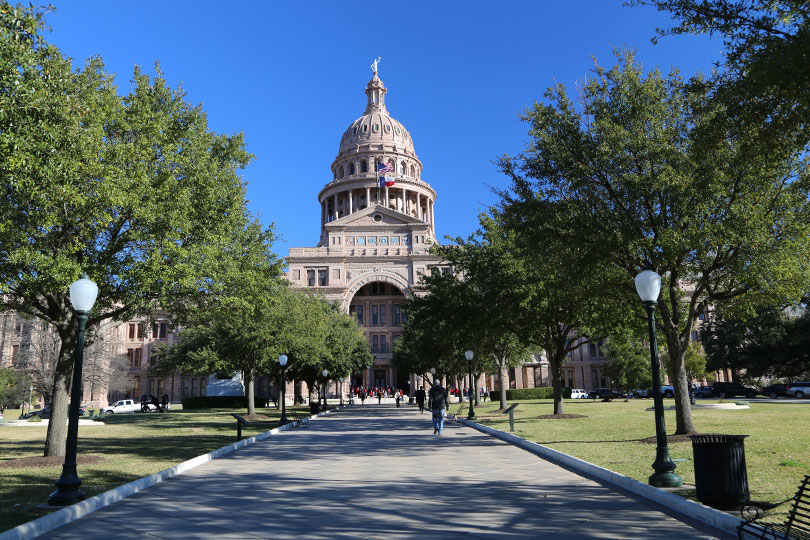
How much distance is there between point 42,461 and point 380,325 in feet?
248

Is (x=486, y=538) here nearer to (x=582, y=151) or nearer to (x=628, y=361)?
(x=582, y=151)

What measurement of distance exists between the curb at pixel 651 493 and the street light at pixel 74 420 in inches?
326

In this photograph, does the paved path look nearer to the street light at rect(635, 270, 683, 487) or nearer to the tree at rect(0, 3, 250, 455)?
the street light at rect(635, 270, 683, 487)

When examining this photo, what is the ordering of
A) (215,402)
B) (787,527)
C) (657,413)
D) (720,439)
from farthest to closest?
(215,402)
(657,413)
(720,439)
(787,527)

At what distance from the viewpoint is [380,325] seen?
3484 inches

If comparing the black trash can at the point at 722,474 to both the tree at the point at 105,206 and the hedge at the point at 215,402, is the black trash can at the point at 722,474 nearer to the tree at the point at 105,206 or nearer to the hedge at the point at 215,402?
the tree at the point at 105,206

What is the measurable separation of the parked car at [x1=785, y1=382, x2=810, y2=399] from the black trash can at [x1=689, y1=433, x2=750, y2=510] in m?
48.9

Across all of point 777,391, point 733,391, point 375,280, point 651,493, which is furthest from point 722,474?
point 375,280

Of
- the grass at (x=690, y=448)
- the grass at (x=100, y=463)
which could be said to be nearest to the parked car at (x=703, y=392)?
the grass at (x=690, y=448)

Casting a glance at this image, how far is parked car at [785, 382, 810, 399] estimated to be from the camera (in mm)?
46906

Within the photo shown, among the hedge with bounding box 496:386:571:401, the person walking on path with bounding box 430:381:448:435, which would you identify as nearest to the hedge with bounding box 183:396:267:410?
the hedge with bounding box 496:386:571:401

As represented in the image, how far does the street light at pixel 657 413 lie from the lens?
8.80 m

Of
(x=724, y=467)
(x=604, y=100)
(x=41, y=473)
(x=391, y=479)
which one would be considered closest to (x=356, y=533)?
(x=391, y=479)

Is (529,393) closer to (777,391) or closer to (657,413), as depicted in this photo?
(777,391)
